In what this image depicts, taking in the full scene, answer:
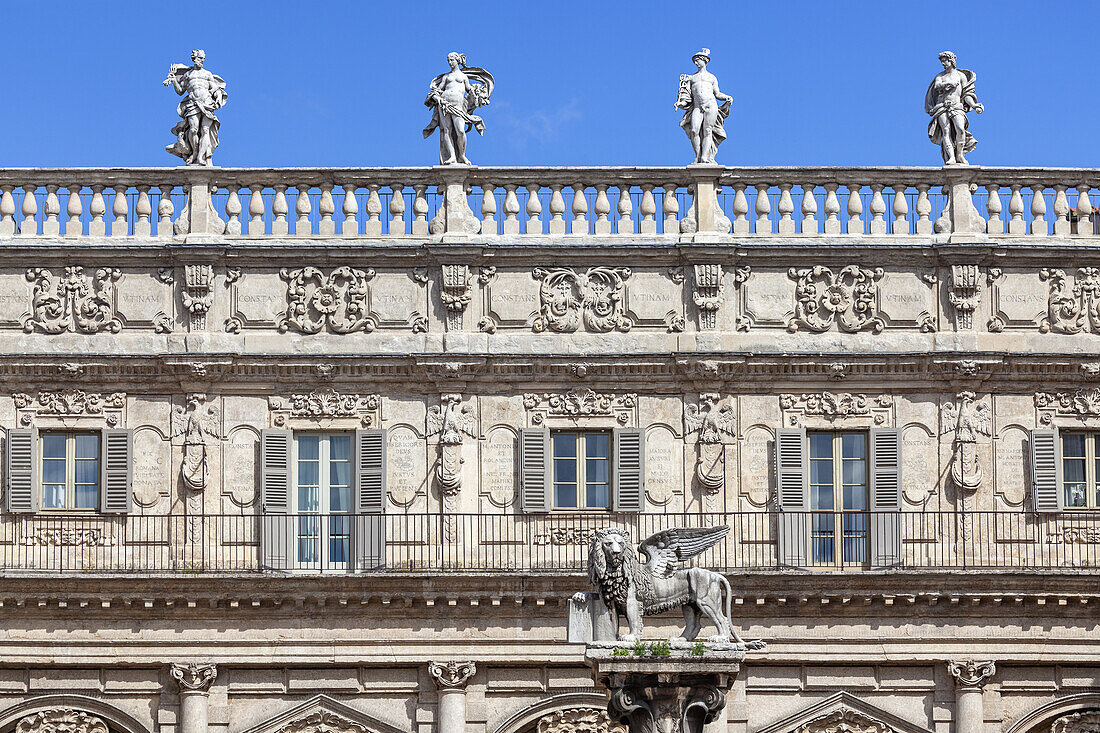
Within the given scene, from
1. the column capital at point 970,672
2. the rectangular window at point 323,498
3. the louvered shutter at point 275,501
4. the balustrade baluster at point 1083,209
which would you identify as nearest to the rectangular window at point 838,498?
the column capital at point 970,672

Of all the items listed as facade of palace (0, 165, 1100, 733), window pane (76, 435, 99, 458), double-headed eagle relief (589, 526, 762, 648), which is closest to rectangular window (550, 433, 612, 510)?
facade of palace (0, 165, 1100, 733)

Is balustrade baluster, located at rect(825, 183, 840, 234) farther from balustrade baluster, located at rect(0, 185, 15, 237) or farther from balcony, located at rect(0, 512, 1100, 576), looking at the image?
balustrade baluster, located at rect(0, 185, 15, 237)

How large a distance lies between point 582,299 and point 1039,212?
8031 mm

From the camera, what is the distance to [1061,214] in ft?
127

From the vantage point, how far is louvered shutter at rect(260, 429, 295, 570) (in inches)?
1473

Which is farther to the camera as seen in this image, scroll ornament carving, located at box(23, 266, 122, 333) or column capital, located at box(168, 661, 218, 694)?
scroll ornament carving, located at box(23, 266, 122, 333)

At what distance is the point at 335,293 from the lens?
38281 mm

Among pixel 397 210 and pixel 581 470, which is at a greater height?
pixel 397 210

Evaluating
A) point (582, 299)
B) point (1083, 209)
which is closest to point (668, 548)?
point (582, 299)

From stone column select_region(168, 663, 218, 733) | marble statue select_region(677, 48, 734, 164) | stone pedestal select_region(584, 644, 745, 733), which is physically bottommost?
stone column select_region(168, 663, 218, 733)

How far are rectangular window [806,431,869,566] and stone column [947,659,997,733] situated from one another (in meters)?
2.41

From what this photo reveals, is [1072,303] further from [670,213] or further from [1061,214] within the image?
[670,213]

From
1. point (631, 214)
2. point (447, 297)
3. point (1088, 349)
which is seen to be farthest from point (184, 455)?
point (1088, 349)

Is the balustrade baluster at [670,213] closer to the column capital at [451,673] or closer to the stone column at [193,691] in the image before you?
the column capital at [451,673]
